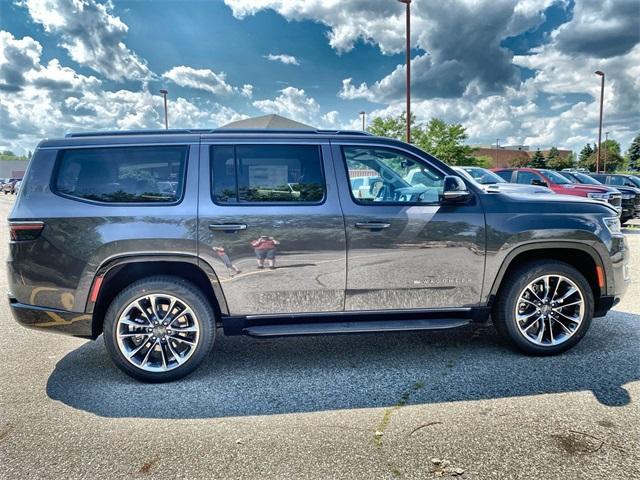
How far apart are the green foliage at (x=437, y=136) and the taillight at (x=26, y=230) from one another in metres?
30.7

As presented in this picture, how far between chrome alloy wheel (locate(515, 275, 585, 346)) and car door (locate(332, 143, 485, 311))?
1.67 feet

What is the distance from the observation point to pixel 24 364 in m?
3.90

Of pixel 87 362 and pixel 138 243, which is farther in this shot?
pixel 87 362

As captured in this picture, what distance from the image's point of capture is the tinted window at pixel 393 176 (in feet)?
12.2

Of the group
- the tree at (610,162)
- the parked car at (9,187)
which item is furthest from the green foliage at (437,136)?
the tree at (610,162)

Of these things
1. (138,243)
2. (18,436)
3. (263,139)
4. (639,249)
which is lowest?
(18,436)

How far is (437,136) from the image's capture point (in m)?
32.8

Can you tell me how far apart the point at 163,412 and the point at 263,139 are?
228 cm

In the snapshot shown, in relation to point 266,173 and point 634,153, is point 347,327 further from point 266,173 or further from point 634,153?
point 634,153

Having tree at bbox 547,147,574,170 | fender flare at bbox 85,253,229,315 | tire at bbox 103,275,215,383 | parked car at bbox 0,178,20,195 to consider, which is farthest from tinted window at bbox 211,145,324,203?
tree at bbox 547,147,574,170

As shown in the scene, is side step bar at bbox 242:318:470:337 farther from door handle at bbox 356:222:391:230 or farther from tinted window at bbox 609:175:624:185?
tinted window at bbox 609:175:624:185

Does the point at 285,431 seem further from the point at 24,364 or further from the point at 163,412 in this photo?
the point at 24,364

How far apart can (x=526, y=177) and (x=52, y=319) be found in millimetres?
13280

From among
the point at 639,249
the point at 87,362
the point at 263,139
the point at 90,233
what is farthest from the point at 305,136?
the point at 639,249
